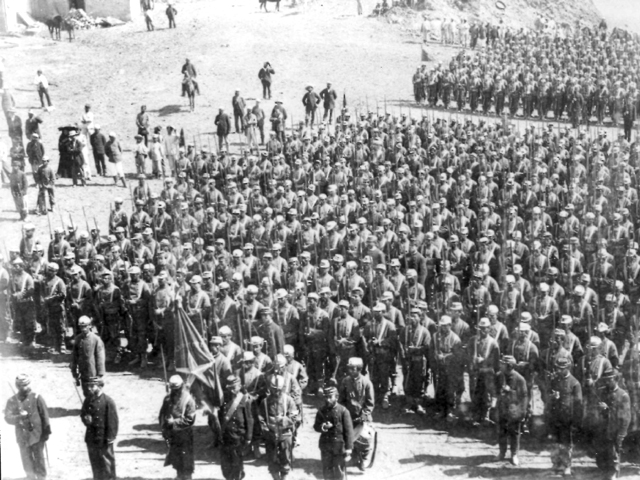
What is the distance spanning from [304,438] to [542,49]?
26.1m

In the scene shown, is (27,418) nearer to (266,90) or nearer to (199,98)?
Result: (199,98)

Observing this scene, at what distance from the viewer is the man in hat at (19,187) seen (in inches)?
797

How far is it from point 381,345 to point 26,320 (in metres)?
6.39

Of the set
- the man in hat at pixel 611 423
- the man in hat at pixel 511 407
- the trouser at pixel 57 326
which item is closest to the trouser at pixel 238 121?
the trouser at pixel 57 326

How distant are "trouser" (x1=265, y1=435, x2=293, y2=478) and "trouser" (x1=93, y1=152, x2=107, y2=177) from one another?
47.0ft

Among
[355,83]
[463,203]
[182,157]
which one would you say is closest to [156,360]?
[463,203]

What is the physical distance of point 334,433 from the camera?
1048cm

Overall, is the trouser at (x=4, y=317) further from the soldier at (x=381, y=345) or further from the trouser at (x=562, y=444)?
the trouser at (x=562, y=444)

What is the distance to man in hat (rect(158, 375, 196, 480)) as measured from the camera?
10625 mm

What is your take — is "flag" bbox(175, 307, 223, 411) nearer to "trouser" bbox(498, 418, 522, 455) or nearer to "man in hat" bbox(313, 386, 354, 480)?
"man in hat" bbox(313, 386, 354, 480)

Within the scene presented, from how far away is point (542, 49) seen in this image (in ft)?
114

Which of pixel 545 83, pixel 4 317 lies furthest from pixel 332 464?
pixel 545 83

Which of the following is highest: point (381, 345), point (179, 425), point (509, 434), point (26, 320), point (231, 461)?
point (381, 345)

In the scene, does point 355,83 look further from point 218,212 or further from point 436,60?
point 218,212
